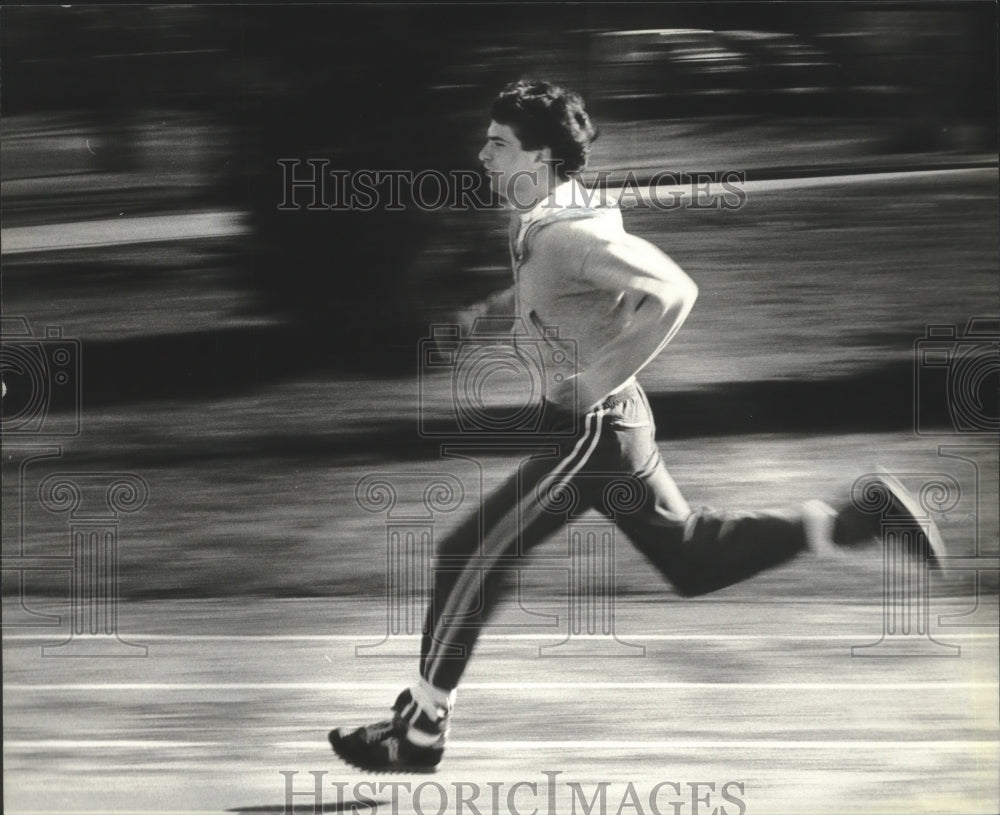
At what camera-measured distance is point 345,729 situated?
4.41 meters

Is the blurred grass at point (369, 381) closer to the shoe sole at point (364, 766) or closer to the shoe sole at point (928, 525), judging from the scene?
the shoe sole at point (928, 525)

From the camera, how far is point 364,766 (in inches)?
174

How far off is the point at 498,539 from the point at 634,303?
3.18 ft

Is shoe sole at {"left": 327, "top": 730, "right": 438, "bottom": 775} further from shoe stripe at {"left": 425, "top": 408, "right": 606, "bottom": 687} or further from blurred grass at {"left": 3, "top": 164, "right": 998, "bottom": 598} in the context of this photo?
blurred grass at {"left": 3, "top": 164, "right": 998, "bottom": 598}

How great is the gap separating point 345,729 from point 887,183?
9.06ft

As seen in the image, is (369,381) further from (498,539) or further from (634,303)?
(634,303)

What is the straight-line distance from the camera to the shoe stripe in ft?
14.3

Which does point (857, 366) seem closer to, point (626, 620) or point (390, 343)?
point (626, 620)

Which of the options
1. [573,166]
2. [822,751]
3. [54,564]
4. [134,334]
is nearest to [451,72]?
[573,166]

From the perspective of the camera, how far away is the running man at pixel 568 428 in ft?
14.3

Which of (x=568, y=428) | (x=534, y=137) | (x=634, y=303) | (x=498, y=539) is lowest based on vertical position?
(x=498, y=539)

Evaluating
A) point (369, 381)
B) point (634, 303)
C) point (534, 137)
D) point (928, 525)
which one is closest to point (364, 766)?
point (369, 381)

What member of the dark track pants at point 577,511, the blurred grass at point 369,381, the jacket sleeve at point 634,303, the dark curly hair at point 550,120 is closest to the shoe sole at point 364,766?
the dark track pants at point 577,511

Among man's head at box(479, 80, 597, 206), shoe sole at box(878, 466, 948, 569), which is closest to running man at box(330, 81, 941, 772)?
man's head at box(479, 80, 597, 206)
